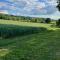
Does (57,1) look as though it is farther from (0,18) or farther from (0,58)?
(0,58)

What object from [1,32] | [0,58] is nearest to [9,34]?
[1,32]

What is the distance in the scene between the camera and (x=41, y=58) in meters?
18.1

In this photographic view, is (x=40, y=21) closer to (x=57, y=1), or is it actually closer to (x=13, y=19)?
(x=13, y=19)

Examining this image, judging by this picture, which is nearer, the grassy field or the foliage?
the grassy field

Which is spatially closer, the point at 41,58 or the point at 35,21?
the point at 41,58

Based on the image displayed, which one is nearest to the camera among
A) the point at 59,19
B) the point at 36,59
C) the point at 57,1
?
the point at 36,59

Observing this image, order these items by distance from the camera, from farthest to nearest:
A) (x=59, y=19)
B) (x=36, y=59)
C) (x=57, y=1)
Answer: (x=59, y=19) < (x=57, y=1) < (x=36, y=59)

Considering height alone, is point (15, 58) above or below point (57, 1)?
below

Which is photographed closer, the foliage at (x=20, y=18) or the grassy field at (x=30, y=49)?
the grassy field at (x=30, y=49)

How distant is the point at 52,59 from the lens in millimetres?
17828

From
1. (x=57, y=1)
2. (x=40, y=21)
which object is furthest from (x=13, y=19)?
(x=57, y=1)

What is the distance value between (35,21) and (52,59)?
271 ft

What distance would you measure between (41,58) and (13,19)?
81.9 m

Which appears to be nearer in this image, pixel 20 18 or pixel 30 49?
pixel 30 49
